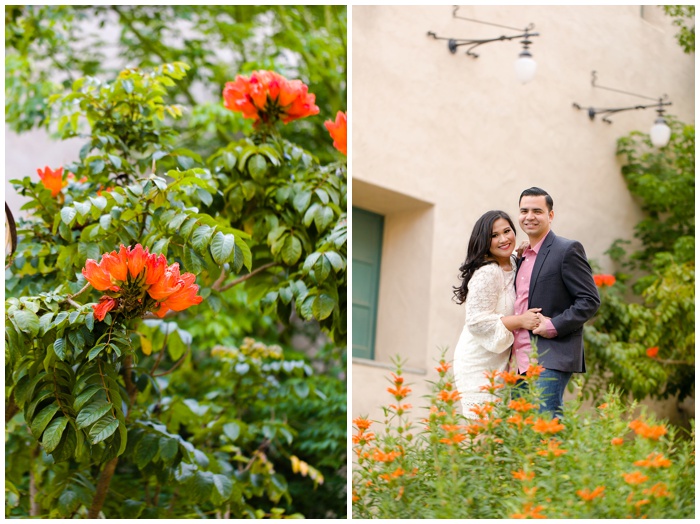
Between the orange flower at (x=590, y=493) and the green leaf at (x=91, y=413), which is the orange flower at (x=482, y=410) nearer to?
the orange flower at (x=590, y=493)

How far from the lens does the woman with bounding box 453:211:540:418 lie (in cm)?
223

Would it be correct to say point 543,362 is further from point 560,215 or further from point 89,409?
point 89,409

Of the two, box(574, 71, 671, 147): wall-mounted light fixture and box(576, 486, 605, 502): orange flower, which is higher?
box(574, 71, 671, 147): wall-mounted light fixture

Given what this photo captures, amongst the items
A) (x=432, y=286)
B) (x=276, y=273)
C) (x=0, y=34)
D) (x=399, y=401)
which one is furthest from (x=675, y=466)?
(x=0, y=34)

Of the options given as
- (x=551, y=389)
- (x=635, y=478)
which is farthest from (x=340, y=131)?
(x=635, y=478)

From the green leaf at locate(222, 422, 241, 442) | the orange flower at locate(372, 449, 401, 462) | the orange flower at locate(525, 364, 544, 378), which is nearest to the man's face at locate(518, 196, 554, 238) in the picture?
the orange flower at locate(525, 364, 544, 378)

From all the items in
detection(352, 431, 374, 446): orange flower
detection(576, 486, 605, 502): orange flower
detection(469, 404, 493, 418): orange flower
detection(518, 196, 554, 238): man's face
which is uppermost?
detection(518, 196, 554, 238): man's face

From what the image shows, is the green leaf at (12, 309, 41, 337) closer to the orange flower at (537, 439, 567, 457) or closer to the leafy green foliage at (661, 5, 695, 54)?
the orange flower at (537, 439, 567, 457)

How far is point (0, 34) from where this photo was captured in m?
2.78

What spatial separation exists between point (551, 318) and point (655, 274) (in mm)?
1501

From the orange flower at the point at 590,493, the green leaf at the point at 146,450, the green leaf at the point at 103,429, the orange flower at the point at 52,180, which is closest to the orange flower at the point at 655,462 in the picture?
the orange flower at the point at 590,493

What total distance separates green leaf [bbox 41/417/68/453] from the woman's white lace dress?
3.31 ft

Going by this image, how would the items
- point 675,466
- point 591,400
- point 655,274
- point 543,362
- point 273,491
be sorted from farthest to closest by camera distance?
point 655,274 < point 273,491 < point 591,400 < point 543,362 < point 675,466

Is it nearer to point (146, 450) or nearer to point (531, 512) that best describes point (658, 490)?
point (531, 512)
